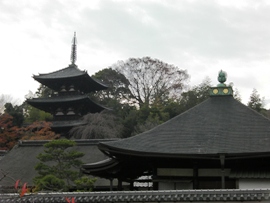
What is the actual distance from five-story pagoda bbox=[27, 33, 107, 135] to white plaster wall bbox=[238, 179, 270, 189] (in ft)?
88.1

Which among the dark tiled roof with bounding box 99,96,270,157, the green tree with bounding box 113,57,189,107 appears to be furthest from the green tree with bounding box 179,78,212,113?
the dark tiled roof with bounding box 99,96,270,157

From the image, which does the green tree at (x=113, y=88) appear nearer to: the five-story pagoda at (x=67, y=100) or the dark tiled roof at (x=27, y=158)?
the five-story pagoda at (x=67, y=100)

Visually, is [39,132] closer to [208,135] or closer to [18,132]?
[18,132]

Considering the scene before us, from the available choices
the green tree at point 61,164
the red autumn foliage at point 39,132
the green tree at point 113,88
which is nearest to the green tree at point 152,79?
the green tree at point 113,88

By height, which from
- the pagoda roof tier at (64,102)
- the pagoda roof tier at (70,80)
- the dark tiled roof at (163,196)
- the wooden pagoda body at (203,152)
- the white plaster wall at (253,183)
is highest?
the pagoda roof tier at (70,80)

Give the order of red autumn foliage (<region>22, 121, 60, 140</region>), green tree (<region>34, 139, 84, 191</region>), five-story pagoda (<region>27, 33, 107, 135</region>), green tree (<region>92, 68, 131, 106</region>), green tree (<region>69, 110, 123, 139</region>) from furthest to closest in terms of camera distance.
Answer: green tree (<region>92, 68, 131, 106</region>), five-story pagoda (<region>27, 33, 107, 135</region>), green tree (<region>69, 110, 123, 139</region>), red autumn foliage (<region>22, 121, 60, 140</region>), green tree (<region>34, 139, 84, 191</region>)

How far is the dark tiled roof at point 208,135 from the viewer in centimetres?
1217

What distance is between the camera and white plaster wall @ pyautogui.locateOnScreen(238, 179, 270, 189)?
12.1 meters

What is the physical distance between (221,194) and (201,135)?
2895 mm

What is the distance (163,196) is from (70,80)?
31293 mm

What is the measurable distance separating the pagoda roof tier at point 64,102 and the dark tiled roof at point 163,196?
90.4 ft

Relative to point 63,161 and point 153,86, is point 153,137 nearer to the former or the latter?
point 63,161

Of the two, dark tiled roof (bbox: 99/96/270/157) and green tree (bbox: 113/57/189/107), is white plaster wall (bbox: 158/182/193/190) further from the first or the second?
green tree (bbox: 113/57/189/107)

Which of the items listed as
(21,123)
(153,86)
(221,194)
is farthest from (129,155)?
(153,86)
